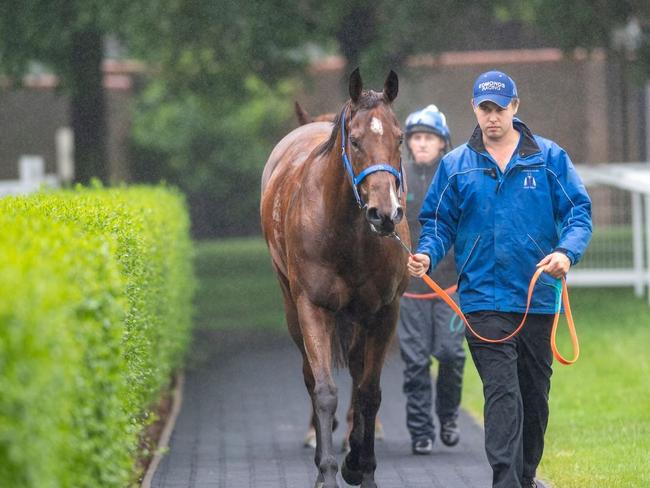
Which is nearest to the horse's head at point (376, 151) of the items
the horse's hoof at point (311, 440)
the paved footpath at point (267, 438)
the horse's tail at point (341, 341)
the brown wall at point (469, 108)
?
the horse's tail at point (341, 341)

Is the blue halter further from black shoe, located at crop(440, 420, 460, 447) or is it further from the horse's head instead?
black shoe, located at crop(440, 420, 460, 447)

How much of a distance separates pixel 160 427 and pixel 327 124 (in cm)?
Answer: 253

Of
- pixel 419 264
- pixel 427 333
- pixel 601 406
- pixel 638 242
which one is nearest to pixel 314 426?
pixel 427 333

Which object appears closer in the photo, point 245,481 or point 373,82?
point 245,481

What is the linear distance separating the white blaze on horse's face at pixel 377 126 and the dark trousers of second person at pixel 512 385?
0.96 meters

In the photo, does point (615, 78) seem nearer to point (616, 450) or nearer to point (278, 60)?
point (278, 60)

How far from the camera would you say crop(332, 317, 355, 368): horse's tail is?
743 cm

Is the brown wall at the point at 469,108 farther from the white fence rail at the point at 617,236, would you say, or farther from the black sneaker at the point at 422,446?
the black sneaker at the point at 422,446

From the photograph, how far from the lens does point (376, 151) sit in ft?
Answer: 20.5

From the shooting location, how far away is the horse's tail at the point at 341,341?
24.4ft

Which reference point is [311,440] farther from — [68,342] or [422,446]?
[68,342]

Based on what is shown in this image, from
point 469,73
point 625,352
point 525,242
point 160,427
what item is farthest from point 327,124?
point 469,73

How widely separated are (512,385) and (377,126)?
137cm

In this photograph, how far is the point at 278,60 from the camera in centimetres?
2070
